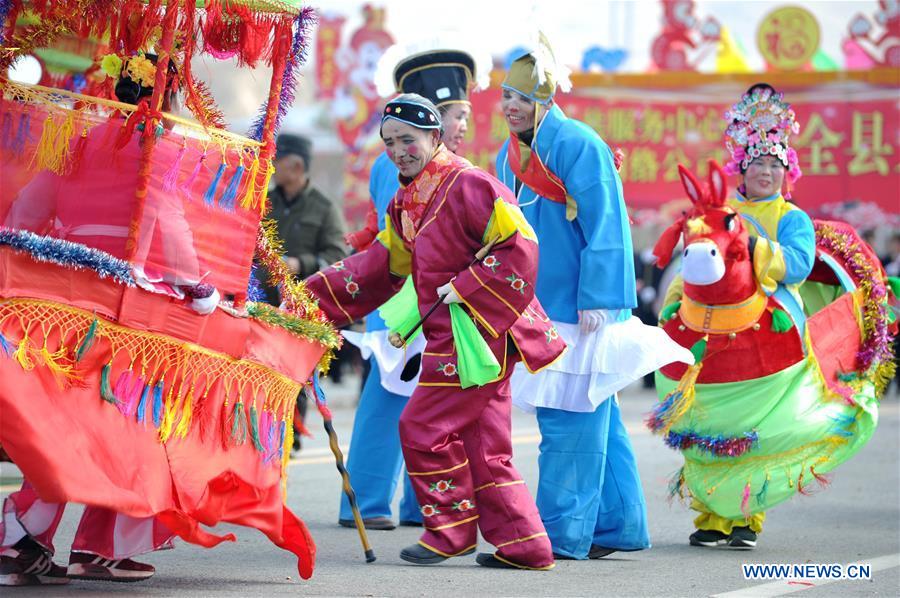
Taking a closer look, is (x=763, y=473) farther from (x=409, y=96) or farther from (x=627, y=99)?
(x=627, y=99)

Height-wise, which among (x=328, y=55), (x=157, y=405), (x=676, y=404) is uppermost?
(x=328, y=55)

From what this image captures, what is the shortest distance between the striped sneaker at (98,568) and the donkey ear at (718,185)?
316cm

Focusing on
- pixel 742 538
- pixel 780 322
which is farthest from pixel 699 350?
pixel 742 538

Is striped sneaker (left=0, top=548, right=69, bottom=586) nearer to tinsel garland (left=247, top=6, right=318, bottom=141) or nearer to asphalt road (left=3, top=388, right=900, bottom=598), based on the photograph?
asphalt road (left=3, top=388, right=900, bottom=598)

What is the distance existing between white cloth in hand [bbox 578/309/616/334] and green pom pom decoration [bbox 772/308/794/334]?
988mm

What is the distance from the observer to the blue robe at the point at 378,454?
23.4 feet

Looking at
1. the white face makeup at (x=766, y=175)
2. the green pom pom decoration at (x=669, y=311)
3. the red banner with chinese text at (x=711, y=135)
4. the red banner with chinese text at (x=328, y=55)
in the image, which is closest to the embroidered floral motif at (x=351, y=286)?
the green pom pom decoration at (x=669, y=311)

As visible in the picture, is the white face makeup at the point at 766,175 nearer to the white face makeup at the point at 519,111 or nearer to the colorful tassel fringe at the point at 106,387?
the white face makeup at the point at 519,111

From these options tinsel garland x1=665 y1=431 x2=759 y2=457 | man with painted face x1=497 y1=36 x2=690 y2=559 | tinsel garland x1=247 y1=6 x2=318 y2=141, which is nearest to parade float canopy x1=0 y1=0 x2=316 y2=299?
tinsel garland x1=247 y1=6 x2=318 y2=141

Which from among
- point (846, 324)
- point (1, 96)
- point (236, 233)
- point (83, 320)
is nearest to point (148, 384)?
point (83, 320)

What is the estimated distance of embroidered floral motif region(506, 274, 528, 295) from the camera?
18.5 ft

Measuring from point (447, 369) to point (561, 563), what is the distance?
100 cm

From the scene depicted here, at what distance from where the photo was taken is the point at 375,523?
23.1 feet

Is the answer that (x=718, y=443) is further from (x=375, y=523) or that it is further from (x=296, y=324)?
(x=296, y=324)
